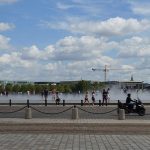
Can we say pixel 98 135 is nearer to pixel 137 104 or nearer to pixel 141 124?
pixel 141 124

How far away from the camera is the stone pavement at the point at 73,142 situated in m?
17.0

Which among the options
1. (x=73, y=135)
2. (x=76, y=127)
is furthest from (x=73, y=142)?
(x=76, y=127)

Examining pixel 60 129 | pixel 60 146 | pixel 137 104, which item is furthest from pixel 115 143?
pixel 137 104

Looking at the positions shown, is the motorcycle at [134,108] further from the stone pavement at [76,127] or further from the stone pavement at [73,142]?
the stone pavement at [73,142]

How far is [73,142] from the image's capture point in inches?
731

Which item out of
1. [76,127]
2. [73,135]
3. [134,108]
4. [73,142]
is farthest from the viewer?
[134,108]

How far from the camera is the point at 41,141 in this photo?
62.2 ft

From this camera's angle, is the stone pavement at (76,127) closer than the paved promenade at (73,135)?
No

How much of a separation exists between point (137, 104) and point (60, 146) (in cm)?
1857

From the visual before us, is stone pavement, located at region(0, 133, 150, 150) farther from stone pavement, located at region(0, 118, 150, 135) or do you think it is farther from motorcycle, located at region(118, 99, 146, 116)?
motorcycle, located at region(118, 99, 146, 116)

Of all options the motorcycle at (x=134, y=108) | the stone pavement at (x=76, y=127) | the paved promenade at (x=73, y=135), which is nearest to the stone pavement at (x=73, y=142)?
the paved promenade at (x=73, y=135)

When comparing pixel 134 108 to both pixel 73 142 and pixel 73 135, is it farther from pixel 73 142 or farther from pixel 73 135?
pixel 73 142

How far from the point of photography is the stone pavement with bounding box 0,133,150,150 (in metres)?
17.0

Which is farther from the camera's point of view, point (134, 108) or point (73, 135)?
point (134, 108)
